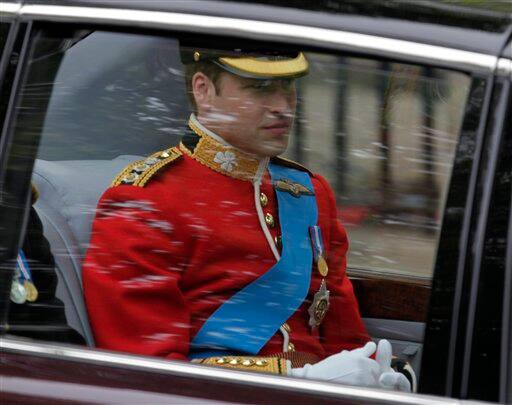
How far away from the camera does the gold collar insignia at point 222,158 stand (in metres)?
2.48

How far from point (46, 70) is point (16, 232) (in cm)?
31

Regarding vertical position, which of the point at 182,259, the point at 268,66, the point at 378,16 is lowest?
the point at 182,259

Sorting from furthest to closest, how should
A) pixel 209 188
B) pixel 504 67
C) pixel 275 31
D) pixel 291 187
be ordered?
pixel 291 187 < pixel 209 188 < pixel 275 31 < pixel 504 67

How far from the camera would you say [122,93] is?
243 centimetres

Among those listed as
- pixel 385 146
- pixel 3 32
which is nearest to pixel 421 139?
pixel 385 146

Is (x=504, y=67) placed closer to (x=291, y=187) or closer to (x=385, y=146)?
(x=385, y=146)

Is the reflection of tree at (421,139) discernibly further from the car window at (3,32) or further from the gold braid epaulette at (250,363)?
the car window at (3,32)

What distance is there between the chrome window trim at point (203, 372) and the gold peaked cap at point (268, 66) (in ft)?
1.80

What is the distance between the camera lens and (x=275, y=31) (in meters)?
2.22

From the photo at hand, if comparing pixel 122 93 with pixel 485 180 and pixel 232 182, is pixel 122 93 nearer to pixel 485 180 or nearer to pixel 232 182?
pixel 232 182

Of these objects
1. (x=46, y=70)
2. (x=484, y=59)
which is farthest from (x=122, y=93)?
(x=484, y=59)

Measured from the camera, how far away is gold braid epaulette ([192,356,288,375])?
231 centimetres

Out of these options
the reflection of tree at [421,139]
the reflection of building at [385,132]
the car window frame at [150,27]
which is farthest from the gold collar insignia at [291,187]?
the car window frame at [150,27]

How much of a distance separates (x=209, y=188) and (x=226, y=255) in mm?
134
